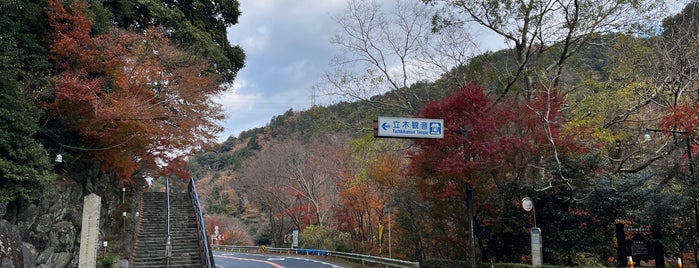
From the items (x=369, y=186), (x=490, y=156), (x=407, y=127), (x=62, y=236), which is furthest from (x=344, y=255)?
(x=62, y=236)

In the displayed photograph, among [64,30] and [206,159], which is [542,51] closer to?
[64,30]

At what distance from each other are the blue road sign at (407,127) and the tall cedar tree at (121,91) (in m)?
6.19

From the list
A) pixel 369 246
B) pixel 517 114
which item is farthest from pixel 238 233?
pixel 517 114

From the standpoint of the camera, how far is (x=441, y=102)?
1397 centimetres

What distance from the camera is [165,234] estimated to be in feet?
49.6

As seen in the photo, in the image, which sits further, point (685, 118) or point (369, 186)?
point (369, 186)

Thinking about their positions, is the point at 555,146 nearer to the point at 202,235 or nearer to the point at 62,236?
the point at 202,235

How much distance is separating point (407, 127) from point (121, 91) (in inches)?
311

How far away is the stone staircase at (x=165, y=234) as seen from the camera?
44.0 feet

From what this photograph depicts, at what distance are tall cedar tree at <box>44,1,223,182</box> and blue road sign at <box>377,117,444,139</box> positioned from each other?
6187 millimetres

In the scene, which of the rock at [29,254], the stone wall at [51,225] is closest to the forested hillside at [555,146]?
the stone wall at [51,225]

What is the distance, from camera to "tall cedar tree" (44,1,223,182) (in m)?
11.5

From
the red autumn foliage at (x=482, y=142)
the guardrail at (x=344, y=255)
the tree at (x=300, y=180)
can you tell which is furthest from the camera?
the tree at (x=300, y=180)

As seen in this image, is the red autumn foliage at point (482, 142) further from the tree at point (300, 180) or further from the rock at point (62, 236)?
the tree at point (300, 180)
